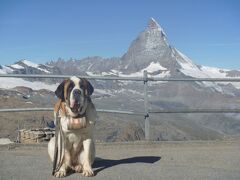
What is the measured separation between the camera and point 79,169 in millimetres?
6984

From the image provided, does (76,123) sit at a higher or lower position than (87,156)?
higher

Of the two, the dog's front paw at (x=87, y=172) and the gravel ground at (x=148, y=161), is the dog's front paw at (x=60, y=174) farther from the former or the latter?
the dog's front paw at (x=87, y=172)

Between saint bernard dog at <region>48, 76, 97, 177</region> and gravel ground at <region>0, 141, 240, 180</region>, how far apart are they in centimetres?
17

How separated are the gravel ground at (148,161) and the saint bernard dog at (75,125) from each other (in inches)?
6.8

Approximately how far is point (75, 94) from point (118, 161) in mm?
2540

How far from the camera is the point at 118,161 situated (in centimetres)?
865

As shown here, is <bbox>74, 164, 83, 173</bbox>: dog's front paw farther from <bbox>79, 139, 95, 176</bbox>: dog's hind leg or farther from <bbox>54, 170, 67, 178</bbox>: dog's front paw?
<bbox>54, 170, 67, 178</bbox>: dog's front paw

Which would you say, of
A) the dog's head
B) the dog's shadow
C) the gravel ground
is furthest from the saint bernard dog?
the dog's shadow

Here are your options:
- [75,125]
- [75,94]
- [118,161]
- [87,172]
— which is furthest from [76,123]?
[118,161]

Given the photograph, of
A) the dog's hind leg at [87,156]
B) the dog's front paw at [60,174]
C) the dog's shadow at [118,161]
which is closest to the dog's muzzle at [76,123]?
the dog's hind leg at [87,156]

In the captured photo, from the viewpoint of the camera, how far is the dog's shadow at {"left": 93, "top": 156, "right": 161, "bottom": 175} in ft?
25.5

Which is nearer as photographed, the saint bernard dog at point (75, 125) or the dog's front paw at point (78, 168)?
the saint bernard dog at point (75, 125)

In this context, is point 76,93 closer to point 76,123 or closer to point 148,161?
point 76,123

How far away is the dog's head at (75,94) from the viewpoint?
6.46m
